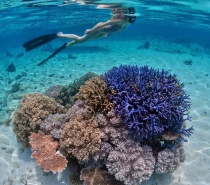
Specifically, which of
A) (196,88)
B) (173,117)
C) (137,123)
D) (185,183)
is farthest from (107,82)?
(196,88)

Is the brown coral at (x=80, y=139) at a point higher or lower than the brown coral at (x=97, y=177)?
higher

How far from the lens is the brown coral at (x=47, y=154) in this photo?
5.33 m

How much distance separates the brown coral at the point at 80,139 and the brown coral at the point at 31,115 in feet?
4.54

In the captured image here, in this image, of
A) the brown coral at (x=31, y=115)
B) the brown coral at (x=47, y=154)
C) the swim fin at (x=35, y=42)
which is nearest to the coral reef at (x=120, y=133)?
the brown coral at (x=47, y=154)

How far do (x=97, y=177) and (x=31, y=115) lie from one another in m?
2.83

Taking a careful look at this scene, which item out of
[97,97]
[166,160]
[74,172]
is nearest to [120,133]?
[97,97]

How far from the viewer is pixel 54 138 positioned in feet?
20.1

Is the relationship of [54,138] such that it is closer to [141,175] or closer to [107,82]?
[107,82]

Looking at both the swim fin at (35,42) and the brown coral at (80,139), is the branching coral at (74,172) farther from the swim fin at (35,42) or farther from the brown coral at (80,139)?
the swim fin at (35,42)

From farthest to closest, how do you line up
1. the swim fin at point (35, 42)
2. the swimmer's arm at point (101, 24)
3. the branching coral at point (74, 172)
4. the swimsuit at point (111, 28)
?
the swimsuit at point (111, 28), the swimmer's arm at point (101, 24), the swim fin at point (35, 42), the branching coral at point (74, 172)

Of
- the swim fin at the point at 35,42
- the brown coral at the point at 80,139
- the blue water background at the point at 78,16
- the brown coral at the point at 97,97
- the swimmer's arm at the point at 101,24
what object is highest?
the swimmer's arm at the point at 101,24

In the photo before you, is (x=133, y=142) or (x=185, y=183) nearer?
(x=133, y=142)

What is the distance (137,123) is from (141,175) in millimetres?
1214

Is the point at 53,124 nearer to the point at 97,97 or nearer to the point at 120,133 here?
the point at 97,97
